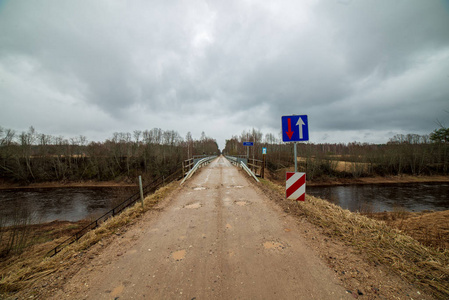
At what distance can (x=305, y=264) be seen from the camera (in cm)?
261

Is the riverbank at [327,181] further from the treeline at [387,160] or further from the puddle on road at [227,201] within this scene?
the puddle on road at [227,201]

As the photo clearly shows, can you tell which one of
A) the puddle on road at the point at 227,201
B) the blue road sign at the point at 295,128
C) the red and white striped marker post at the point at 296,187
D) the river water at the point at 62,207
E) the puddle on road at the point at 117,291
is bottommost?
the river water at the point at 62,207

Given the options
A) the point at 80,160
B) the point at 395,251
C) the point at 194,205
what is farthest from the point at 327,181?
the point at 80,160

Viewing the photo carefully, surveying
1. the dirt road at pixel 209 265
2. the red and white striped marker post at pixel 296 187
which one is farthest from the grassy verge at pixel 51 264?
the red and white striped marker post at pixel 296 187

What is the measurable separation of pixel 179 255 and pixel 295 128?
466 centimetres

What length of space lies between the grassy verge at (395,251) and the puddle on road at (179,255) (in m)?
3.13

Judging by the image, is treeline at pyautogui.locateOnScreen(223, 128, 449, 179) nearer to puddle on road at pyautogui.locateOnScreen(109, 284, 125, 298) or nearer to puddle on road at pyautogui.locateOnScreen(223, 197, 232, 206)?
puddle on road at pyautogui.locateOnScreen(223, 197, 232, 206)

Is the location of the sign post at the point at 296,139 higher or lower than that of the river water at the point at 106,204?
higher

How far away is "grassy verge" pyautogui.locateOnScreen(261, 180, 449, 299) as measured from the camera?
2.17m

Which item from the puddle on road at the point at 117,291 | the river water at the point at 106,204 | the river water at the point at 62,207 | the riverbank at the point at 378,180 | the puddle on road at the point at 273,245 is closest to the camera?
the puddle on road at the point at 117,291

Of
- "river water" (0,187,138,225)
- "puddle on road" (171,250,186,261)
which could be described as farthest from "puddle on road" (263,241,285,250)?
"river water" (0,187,138,225)

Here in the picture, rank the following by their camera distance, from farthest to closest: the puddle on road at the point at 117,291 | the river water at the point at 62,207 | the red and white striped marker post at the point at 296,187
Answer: the river water at the point at 62,207 < the red and white striped marker post at the point at 296,187 < the puddle on road at the point at 117,291

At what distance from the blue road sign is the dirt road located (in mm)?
2488

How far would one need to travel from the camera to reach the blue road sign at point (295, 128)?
511 centimetres
